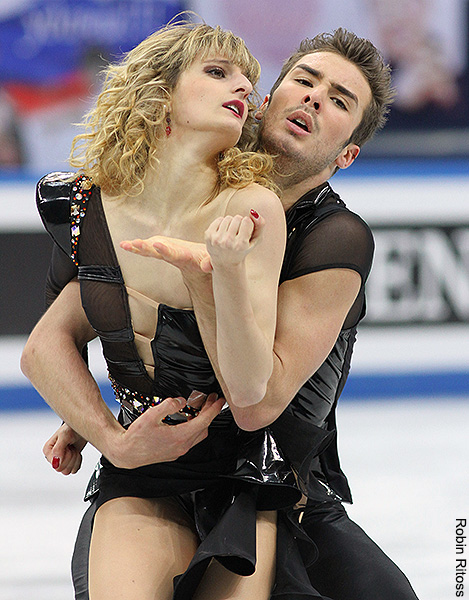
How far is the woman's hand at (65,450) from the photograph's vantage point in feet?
7.22

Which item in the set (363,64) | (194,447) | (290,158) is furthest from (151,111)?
(194,447)

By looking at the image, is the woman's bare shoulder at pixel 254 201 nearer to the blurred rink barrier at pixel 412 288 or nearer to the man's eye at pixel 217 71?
the man's eye at pixel 217 71

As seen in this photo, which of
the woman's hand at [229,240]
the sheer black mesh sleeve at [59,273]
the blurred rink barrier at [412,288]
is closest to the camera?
the woman's hand at [229,240]

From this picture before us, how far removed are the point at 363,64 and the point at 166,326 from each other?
34.2 inches

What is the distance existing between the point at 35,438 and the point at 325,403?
255 cm

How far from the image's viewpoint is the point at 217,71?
1.88 m

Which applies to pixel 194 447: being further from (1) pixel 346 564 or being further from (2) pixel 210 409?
(1) pixel 346 564

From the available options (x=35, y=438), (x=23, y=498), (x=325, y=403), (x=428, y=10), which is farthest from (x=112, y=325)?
(x=428, y=10)

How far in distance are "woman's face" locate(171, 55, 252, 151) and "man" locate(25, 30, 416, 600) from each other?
242mm

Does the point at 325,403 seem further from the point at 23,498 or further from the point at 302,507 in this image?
the point at 23,498

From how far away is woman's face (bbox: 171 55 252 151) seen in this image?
1.83 m

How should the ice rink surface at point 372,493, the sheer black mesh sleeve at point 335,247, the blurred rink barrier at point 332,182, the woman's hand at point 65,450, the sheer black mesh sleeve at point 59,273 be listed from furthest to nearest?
the blurred rink barrier at point 332,182
the ice rink surface at point 372,493
the woman's hand at point 65,450
the sheer black mesh sleeve at point 59,273
the sheer black mesh sleeve at point 335,247

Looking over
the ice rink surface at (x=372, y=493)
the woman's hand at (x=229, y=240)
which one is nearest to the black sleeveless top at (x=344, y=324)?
the woman's hand at (x=229, y=240)

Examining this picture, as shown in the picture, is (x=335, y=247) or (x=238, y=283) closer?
(x=238, y=283)
